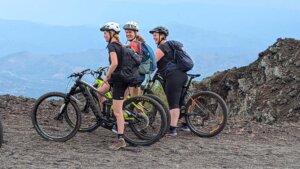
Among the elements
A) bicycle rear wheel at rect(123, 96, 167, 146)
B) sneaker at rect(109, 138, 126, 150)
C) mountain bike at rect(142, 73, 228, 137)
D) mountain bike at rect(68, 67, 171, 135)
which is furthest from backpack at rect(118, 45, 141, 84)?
mountain bike at rect(142, 73, 228, 137)

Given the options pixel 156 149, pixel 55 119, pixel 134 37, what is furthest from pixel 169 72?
pixel 55 119

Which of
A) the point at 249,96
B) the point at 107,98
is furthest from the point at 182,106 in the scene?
the point at 249,96

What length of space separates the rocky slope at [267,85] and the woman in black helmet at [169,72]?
25.1ft

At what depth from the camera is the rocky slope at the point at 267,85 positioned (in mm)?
19516

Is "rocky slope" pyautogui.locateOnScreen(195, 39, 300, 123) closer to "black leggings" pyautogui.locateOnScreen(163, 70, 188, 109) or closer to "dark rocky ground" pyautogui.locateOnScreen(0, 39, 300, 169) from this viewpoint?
"dark rocky ground" pyautogui.locateOnScreen(0, 39, 300, 169)

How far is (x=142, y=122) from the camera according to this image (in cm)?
1023

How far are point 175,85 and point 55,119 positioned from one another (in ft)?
8.37

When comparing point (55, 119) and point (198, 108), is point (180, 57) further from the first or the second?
point (55, 119)

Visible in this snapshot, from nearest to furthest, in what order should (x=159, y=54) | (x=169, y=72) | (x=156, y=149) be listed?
(x=156, y=149) → (x=159, y=54) → (x=169, y=72)

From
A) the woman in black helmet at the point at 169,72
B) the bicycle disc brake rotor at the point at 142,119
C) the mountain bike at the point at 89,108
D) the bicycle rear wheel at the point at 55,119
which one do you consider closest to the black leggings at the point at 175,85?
the woman in black helmet at the point at 169,72

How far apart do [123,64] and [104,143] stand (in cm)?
170

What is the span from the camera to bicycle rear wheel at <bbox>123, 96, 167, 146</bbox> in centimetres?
1002

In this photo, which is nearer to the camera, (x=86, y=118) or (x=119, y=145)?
(x=119, y=145)

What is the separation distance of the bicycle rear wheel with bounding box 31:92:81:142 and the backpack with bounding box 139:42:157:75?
164 centimetres
